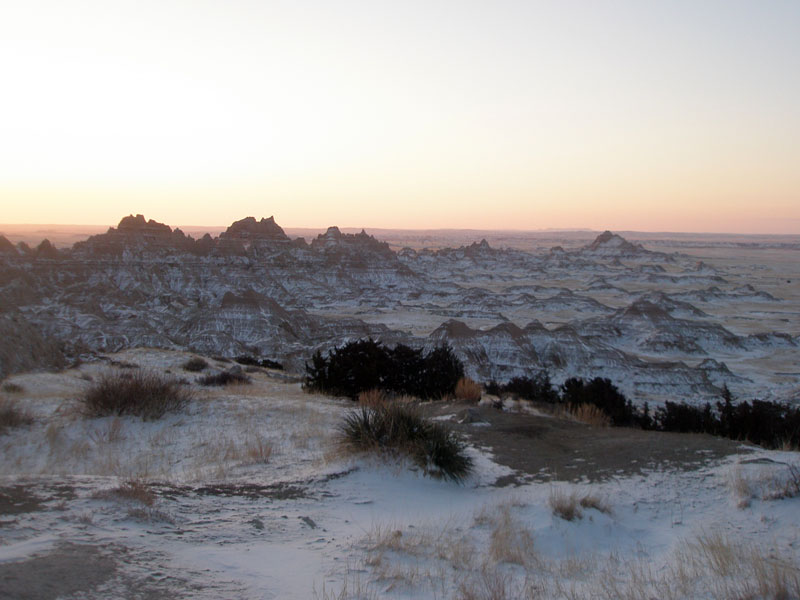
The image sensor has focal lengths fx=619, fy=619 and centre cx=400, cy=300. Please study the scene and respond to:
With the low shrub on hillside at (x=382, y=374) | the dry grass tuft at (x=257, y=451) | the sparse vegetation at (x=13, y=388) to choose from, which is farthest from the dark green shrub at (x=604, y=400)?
the sparse vegetation at (x=13, y=388)

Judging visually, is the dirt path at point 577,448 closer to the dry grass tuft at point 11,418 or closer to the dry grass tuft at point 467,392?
the dry grass tuft at point 467,392

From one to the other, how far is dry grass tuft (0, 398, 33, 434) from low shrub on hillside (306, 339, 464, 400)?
6.05 m

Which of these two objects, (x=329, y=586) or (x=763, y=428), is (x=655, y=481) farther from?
(x=763, y=428)

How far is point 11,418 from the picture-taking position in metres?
9.08

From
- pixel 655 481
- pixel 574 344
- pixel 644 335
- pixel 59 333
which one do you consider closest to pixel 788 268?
pixel 644 335

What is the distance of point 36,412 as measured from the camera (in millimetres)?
10188

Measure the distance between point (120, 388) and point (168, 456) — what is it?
7.80ft

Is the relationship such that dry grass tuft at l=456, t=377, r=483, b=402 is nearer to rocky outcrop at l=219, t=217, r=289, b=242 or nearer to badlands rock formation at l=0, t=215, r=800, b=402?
badlands rock formation at l=0, t=215, r=800, b=402

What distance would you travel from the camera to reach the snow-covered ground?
4.27 m

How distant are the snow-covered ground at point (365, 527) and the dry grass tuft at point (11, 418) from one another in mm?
503

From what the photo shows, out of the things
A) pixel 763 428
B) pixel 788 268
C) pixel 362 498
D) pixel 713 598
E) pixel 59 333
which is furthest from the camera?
pixel 788 268

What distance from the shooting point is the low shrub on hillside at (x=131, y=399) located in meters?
9.72

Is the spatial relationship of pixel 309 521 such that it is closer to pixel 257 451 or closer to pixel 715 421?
pixel 257 451

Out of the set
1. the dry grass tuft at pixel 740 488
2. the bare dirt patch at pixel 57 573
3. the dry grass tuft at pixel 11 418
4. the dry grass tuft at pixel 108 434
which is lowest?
the dry grass tuft at pixel 108 434
